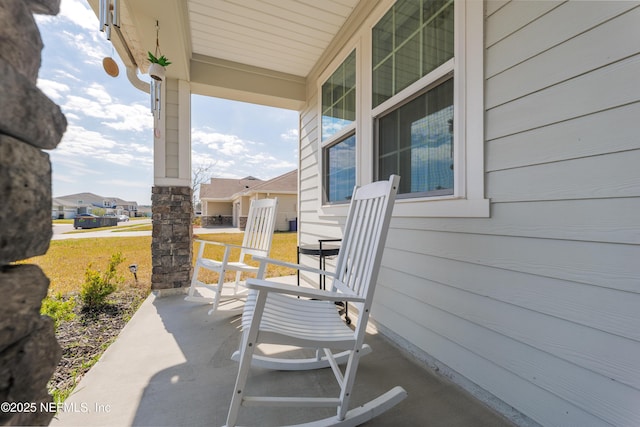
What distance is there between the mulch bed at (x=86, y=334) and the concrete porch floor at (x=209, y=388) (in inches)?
3.3

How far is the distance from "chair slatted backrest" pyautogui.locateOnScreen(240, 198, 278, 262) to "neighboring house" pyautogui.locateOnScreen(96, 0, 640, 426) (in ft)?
3.42

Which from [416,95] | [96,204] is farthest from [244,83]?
[96,204]

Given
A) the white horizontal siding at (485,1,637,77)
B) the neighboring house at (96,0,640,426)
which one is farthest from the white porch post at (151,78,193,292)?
the white horizontal siding at (485,1,637,77)

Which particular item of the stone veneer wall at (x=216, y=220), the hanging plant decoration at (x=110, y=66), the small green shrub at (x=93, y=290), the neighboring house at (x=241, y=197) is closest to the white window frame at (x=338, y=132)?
the hanging plant decoration at (x=110, y=66)

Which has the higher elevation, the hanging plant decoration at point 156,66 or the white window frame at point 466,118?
the hanging plant decoration at point 156,66

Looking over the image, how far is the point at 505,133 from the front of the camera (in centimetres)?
130

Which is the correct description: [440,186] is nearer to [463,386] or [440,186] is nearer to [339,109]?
[463,386]

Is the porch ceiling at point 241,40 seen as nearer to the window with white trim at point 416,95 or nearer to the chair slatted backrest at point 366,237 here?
the window with white trim at point 416,95

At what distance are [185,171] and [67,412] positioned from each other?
247 cm

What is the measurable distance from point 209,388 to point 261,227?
5.57 ft

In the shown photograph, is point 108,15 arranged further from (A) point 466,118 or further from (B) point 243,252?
(B) point 243,252

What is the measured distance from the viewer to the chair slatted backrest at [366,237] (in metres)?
1.25

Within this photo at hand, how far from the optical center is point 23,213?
1.81 ft

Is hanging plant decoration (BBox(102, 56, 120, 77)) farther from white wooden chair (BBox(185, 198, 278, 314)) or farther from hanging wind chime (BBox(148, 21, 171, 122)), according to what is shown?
white wooden chair (BBox(185, 198, 278, 314))
